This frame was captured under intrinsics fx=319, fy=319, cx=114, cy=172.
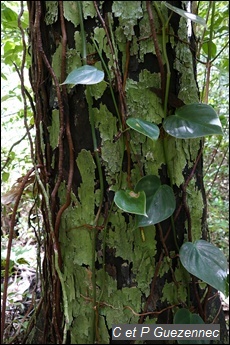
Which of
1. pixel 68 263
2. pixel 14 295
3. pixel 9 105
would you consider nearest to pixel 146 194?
pixel 68 263

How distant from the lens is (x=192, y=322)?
2.19ft

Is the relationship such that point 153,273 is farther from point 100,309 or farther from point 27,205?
point 27,205

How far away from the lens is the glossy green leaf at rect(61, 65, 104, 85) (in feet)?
1.79

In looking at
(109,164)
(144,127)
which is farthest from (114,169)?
(144,127)

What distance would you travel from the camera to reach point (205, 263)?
607mm

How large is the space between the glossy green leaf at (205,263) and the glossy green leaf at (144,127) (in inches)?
9.7

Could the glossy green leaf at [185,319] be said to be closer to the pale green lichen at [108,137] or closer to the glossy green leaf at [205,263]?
the glossy green leaf at [205,263]

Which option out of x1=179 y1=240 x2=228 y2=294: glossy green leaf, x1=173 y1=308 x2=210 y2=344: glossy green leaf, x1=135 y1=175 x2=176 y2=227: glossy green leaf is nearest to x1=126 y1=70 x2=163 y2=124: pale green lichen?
x1=135 y1=175 x2=176 y2=227: glossy green leaf

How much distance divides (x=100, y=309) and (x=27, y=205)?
4.70 feet

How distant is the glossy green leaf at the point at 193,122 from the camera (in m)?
0.56

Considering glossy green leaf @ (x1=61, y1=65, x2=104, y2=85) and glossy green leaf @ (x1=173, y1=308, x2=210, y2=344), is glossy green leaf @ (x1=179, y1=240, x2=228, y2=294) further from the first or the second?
glossy green leaf @ (x1=61, y1=65, x2=104, y2=85)

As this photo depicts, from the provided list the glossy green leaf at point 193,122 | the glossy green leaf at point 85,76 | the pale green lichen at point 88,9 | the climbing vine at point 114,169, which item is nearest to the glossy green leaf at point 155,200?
the climbing vine at point 114,169

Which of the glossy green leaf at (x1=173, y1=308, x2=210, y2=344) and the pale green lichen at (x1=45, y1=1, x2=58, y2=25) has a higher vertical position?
the pale green lichen at (x1=45, y1=1, x2=58, y2=25)

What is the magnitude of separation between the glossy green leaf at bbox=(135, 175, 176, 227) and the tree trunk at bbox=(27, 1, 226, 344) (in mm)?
30
